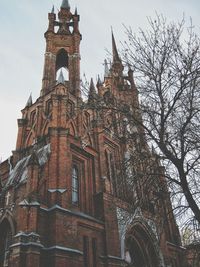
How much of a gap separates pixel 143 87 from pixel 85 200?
29.6 ft

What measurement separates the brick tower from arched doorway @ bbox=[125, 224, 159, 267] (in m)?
0.06

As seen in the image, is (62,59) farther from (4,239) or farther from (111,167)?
(4,239)

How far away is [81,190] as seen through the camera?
55.9 ft

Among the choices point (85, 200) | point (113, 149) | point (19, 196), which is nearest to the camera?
point (19, 196)

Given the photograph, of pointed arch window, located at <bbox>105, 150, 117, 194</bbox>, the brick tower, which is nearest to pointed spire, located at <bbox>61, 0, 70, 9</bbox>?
the brick tower

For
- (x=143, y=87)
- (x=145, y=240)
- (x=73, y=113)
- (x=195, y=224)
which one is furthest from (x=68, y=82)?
(x=195, y=224)

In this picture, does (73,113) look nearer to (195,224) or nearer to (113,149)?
(113,149)

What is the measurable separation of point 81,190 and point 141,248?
551cm

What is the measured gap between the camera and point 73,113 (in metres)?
19.9

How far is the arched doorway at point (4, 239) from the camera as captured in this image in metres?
14.5

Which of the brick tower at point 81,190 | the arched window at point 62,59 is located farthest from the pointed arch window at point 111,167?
the arched window at point 62,59

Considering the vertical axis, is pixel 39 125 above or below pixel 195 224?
above

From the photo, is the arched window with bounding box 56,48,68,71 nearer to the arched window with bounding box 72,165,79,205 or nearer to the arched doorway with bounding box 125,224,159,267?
the arched window with bounding box 72,165,79,205

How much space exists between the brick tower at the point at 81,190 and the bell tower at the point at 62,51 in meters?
0.14
